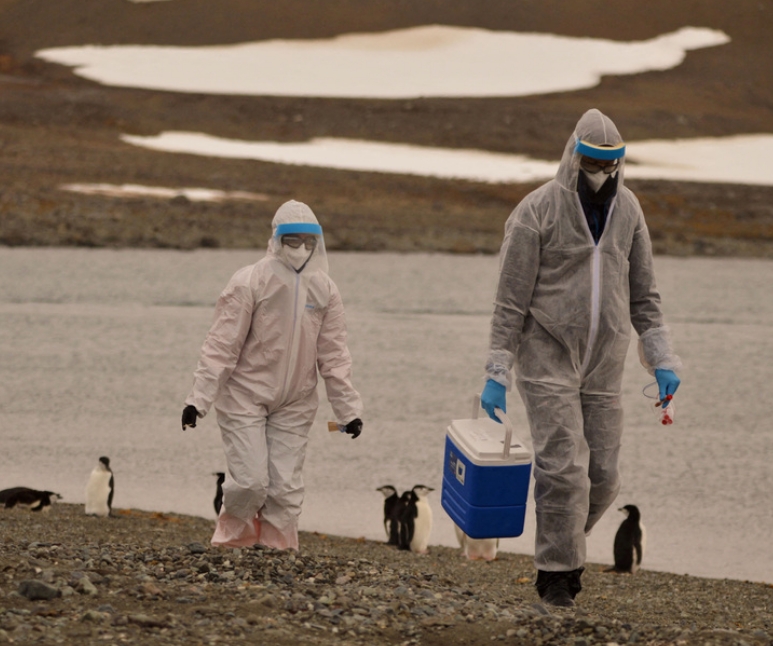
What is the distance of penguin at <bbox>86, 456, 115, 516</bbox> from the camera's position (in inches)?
274

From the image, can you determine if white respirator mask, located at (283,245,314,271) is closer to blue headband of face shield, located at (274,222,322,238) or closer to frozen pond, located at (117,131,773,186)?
blue headband of face shield, located at (274,222,322,238)

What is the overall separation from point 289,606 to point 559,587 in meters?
1.12

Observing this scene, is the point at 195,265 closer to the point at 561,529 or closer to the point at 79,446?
the point at 79,446

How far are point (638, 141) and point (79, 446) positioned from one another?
3064 cm

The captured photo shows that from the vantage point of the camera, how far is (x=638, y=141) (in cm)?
3681

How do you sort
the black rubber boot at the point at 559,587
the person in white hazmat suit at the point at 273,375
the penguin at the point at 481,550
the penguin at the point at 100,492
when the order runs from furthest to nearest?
the penguin at the point at 100,492 < the penguin at the point at 481,550 < the person in white hazmat suit at the point at 273,375 < the black rubber boot at the point at 559,587

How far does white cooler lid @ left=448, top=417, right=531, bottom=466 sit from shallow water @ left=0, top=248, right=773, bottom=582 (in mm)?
2667

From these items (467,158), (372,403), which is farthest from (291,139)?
(372,403)

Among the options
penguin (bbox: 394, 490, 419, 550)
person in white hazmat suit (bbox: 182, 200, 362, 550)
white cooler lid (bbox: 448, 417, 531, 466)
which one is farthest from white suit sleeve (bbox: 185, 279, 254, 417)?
penguin (bbox: 394, 490, 419, 550)

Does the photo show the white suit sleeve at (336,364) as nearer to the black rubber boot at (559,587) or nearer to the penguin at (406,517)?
the black rubber boot at (559,587)

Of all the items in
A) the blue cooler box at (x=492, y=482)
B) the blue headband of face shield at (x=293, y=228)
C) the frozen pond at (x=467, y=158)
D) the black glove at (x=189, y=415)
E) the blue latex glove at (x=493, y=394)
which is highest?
the frozen pond at (x=467, y=158)

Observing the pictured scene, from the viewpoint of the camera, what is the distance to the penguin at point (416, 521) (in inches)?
270

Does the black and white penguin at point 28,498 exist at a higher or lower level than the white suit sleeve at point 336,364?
lower

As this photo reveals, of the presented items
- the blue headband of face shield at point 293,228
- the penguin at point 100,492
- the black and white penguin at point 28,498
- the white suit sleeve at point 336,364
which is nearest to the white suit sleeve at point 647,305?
the white suit sleeve at point 336,364
